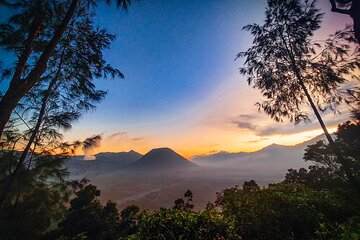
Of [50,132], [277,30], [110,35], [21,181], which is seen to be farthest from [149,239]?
[277,30]

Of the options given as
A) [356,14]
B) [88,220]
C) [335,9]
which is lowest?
[88,220]

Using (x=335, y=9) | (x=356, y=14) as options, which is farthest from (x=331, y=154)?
(x=356, y=14)

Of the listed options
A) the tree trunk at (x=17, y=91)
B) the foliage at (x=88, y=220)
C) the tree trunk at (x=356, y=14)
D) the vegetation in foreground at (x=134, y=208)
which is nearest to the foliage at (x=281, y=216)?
the vegetation in foreground at (x=134, y=208)

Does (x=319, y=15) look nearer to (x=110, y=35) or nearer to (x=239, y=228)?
(x=110, y=35)

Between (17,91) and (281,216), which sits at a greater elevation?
(17,91)

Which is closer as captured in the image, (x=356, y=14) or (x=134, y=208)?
(x=356, y=14)

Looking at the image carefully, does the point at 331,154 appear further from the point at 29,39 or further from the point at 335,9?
the point at 29,39

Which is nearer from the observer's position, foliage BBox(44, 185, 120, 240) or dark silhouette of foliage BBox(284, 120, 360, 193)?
foliage BBox(44, 185, 120, 240)

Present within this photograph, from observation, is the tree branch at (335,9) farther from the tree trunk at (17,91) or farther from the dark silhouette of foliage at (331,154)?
the dark silhouette of foliage at (331,154)

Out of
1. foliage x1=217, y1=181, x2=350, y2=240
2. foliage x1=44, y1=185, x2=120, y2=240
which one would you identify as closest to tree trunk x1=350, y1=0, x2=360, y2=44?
foliage x1=217, y1=181, x2=350, y2=240

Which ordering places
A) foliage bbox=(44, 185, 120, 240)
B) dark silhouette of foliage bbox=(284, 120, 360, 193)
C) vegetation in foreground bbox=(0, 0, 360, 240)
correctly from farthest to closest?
dark silhouette of foliage bbox=(284, 120, 360, 193), foliage bbox=(44, 185, 120, 240), vegetation in foreground bbox=(0, 0, 360, 240)

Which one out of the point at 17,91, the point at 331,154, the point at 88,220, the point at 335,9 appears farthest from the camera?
the point at 331,154

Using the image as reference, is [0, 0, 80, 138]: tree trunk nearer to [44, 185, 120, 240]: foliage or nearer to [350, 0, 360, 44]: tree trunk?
[350, 0, 360, 44]: tree trunk

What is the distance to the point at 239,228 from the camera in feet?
15.7
